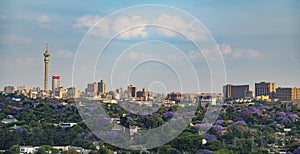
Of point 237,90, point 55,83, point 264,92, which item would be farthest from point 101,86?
point 264,92

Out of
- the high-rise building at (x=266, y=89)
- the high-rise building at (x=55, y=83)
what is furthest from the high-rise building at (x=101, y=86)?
the high-rise building at (x=266, y=89)

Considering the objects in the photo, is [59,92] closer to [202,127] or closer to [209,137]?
[202,127]

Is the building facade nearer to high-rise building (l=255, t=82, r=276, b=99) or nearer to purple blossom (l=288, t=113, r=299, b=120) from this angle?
high-rise building (l=255, t=82, r=276, b=99)

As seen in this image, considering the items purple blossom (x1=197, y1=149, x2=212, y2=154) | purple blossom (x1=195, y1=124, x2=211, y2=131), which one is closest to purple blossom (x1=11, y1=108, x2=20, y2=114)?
purple blossom (x1=195, y1=124, x2=211, y2=131)

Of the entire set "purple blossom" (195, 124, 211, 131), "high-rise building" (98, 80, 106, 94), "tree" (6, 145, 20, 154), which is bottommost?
"tree" (6, 145, 20, 154)

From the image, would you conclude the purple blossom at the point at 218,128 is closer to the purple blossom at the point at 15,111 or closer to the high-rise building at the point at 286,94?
the purple blossom at the point at 15,111
